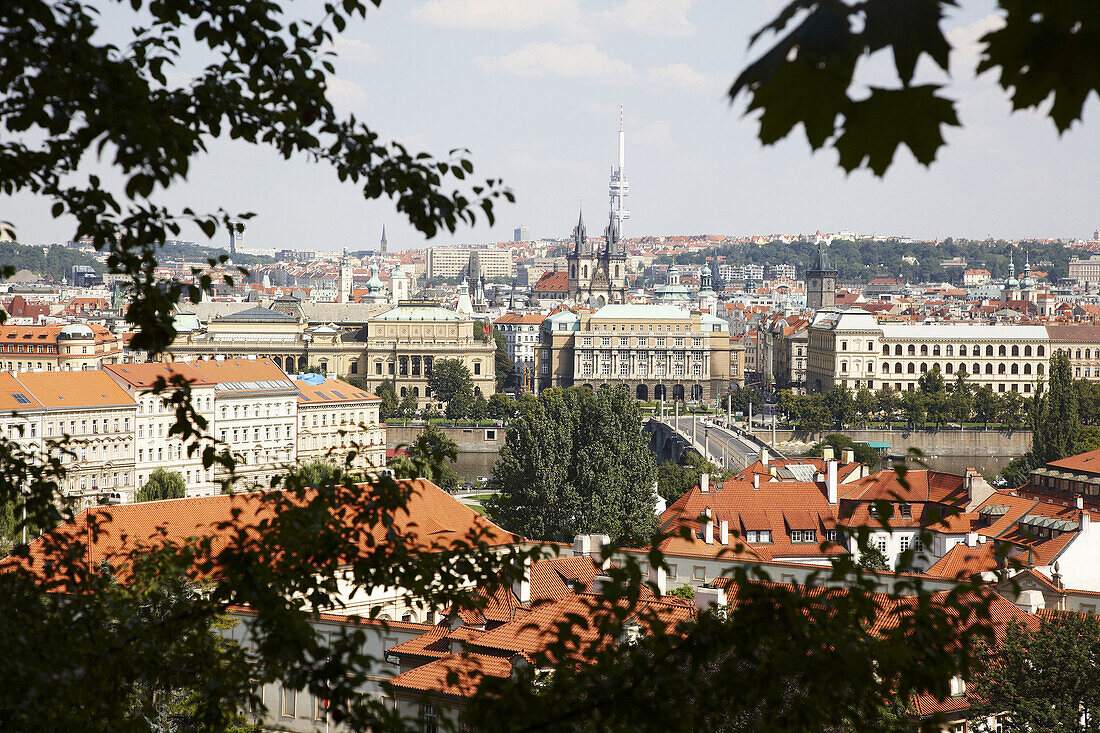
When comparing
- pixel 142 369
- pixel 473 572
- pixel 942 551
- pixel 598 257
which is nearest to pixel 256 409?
pixel 142 369

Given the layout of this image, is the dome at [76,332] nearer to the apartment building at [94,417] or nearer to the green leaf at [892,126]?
the apartment building at [94,417]

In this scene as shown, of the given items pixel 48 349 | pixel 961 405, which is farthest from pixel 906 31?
pixel 48 349

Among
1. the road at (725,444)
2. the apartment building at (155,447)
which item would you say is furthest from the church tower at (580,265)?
the apartment building at (155,447)

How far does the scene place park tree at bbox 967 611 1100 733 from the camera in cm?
1911

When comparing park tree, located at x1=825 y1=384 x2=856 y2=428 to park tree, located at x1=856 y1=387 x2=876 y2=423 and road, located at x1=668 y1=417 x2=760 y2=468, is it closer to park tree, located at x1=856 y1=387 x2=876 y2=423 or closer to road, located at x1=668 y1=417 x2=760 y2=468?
park tree, located at x1=856 y1=387 x2=876 y2=423

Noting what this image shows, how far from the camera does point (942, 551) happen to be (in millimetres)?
34625

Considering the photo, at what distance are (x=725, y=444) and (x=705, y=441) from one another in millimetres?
3350

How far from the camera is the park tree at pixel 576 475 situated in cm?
4153

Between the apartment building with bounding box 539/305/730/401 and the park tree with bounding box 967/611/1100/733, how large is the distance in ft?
301

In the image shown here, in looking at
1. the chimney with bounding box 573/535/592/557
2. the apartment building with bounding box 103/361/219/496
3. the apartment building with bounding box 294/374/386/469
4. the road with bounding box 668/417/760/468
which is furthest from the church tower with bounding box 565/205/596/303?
the chimney with bounding box 573/535/592/557

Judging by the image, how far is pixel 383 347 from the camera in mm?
105688

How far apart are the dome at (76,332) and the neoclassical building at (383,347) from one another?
13512 millimetres

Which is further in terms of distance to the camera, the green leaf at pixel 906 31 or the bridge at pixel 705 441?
the bridge at pixel 705 441

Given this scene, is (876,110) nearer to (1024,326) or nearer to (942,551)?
(942,551)
